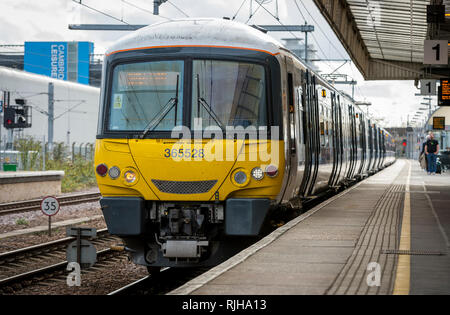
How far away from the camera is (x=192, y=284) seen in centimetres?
589

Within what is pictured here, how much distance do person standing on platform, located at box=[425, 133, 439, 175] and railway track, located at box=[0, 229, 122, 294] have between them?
1979 cm

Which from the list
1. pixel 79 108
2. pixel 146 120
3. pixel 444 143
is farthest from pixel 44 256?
pixel 444 143

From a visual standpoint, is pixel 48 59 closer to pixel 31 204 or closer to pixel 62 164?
pixel 62 164

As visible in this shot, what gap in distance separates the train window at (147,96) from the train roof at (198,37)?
0.29 m

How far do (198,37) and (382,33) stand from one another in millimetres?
19489

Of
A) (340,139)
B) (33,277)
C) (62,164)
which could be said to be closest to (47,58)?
(62,164)

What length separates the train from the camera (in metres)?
8.56

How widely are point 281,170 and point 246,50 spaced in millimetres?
1601

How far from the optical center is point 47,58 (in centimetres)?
6781

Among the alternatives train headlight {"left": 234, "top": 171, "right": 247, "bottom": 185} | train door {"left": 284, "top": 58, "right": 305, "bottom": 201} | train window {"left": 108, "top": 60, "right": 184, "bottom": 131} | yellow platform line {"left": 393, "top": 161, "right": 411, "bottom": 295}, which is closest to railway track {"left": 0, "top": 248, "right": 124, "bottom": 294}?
train window {"left": 108, "top": 60, "right": 184, "bottom": 131}

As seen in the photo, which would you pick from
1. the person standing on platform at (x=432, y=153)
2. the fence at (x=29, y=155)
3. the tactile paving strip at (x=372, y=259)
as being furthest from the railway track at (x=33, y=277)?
the person standing on platform at (x=432, y=153)

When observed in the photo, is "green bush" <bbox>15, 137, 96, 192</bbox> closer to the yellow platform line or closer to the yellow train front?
the yellow train front

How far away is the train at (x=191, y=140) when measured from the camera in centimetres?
856

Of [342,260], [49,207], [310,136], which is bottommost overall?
[49,207]
